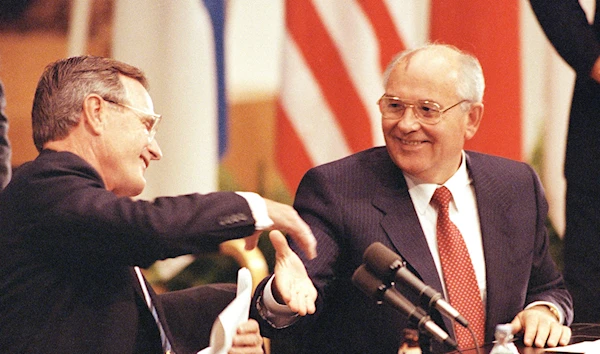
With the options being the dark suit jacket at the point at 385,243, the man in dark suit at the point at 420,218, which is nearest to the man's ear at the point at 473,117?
the man in dark suit at the point at 420,218

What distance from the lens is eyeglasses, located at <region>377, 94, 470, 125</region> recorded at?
285 cm

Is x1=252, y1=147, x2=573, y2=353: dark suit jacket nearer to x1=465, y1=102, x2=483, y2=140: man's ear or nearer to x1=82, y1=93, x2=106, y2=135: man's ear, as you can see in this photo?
x1=465, y1=102, x2=483, y2=140: man's ear

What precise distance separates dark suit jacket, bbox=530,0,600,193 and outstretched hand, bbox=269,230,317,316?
62.0 inches

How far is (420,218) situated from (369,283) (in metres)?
0.92

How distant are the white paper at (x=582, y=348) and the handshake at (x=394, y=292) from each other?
548 millimetres

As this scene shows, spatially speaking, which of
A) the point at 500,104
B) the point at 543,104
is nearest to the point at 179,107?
the point at 500,104

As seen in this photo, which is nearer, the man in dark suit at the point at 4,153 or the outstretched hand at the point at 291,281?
the outstretched hand at the point at 291,281

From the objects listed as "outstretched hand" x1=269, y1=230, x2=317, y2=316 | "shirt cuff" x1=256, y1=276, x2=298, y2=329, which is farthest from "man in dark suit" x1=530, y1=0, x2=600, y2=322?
"outstretched hand" x1=269, y1=230, x2=317, y2=316

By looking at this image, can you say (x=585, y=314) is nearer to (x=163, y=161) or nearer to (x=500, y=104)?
(x=500, y=104)

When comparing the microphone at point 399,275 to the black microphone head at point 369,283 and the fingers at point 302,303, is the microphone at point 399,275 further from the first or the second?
the fingers at point 302,303

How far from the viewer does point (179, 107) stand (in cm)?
414

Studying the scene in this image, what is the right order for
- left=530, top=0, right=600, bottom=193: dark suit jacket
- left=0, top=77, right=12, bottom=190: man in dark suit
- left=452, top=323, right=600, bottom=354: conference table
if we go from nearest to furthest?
1. left=452, top=323, right=600, bottom=354: conference table
2. left=0, top=77, right=12, bottom=190: man in dark suit
3. left=530, top=0, right=600, bottom=193: dark suit jacket

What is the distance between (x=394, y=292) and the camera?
1930mm

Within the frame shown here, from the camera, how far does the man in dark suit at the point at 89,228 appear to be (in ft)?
6.66
